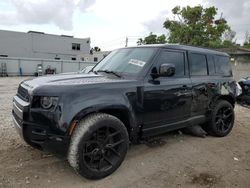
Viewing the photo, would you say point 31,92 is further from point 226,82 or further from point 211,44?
point 211,44

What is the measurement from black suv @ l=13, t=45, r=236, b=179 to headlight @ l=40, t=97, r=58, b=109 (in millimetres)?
11

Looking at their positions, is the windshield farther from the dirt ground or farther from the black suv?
the dirt ground

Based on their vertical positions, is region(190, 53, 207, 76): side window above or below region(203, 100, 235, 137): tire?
above

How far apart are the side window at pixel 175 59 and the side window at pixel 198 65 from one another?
1.05ft

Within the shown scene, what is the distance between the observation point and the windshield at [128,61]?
461 centimetres

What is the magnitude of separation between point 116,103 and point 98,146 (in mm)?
654

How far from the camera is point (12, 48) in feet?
125

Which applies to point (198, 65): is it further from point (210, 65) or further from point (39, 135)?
point (39, 135)

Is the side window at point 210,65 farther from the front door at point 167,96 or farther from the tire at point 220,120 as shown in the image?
the front door at point 167,96

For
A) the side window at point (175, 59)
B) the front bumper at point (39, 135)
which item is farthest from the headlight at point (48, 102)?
the side window at point (175, 59)

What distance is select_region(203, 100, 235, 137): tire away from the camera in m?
6.03

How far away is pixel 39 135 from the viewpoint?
355 cm

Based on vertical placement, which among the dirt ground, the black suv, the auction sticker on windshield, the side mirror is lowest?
the dirt ground

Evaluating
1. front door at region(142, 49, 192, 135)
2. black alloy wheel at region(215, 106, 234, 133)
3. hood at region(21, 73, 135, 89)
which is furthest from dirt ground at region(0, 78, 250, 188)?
hood at region(21, 73, 135, 89)
